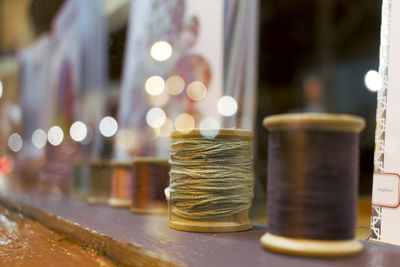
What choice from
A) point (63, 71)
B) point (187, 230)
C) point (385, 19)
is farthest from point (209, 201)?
point (63, 71)

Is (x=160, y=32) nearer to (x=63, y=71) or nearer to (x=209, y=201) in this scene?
(x=209, y=201)

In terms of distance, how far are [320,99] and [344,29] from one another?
833mm

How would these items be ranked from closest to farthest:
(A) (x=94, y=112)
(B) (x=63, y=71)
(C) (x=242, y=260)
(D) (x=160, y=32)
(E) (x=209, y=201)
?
(C) (x=242, y=260) → (E) (x=209, y=201) → (D) (x=160, y=32) → (A) (x=94, y=112) → (B) (x=63, y=71)

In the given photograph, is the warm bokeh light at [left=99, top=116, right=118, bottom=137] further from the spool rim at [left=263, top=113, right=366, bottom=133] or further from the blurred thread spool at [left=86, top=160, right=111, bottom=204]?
the spool rim at [left=263, top=113, right=366, bottom=133]

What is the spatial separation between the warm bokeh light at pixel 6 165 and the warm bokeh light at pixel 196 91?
124 inches

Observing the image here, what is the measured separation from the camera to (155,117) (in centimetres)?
189

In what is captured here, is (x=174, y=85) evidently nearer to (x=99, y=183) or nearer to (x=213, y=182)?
(x=99, y=183)

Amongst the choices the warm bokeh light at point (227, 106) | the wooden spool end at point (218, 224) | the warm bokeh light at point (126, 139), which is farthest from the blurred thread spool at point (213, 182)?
the warm bokeh light at point (126, 139)

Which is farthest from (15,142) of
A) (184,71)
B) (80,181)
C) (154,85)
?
(184,71)

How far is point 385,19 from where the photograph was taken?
95 cm

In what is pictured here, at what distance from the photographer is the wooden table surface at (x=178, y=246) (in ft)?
2.48

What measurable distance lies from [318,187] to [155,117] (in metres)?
1.18

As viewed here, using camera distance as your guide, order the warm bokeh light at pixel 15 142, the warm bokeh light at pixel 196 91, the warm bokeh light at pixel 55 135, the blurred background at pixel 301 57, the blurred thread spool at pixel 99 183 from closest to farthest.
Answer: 1. the warm bokeh light at pixel 196 91
2. the blurred thread spool at pixel 99 183
3. the warm bokeh light at pixel 55 135
4. the warm bokeh light at pixel 15 142
5. the blurred background at pixel 301 57

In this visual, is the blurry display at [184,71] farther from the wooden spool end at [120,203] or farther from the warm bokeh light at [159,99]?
the wooden spool end at [120,203]
